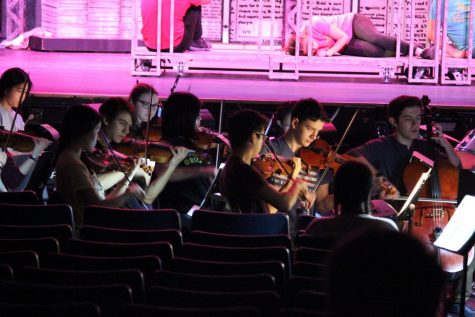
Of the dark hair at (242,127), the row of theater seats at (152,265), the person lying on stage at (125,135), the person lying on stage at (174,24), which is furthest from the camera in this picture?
the person lying on stage at (174,24)

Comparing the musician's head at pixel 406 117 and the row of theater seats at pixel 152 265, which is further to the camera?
the musician's head at pixel 406 117

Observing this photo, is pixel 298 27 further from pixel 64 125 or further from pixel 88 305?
pixel 88 305

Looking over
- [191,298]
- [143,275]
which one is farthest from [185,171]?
[191,298]

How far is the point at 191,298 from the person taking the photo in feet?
9.47

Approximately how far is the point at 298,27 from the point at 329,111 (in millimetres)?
1781

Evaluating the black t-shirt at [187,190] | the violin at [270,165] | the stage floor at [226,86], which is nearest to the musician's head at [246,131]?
the violin at [270,165]

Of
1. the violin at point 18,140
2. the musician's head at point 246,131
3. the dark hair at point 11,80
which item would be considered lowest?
the violin at point 18,140

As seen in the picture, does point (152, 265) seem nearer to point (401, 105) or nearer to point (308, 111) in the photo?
point (308, 111)

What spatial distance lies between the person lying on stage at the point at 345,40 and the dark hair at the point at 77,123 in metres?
5.17

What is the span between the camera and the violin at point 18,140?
5348 mm

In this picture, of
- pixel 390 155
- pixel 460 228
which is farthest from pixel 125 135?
pixel 460 228

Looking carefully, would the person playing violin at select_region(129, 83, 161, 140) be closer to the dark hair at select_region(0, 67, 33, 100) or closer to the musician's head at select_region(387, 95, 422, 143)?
the dark hair at select_region(0, 67, 33, 100)

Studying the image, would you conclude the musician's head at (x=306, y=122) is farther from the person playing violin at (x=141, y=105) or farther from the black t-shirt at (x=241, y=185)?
the person playing violin at (x=141, y=105)

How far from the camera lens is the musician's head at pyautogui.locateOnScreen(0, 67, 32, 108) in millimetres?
5691
